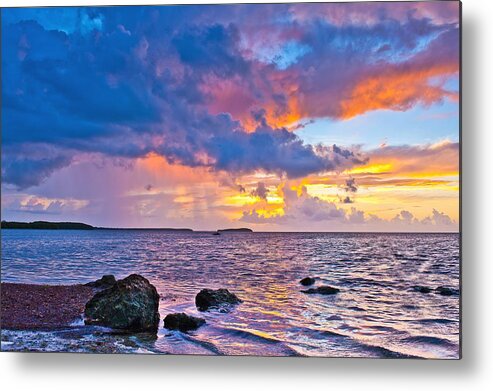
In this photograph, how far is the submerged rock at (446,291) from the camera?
4.22m

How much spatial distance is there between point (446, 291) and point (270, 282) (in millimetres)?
1337

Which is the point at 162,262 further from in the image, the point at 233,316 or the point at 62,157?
the point at 62,157

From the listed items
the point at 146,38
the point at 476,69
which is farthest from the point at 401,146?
the point at 146,38

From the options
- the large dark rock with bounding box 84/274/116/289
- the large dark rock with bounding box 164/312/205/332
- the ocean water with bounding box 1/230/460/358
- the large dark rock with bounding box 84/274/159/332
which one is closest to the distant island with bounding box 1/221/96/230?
the ocean water with bounding box 1/230/460/358

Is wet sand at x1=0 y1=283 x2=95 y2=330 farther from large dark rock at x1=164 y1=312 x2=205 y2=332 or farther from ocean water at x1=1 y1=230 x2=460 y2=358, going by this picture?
large dark rock at x1=164 y1=312 x2=205 y2=332

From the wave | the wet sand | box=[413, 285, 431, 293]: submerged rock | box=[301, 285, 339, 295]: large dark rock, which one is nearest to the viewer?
the wave

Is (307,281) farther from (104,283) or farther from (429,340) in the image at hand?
(104,283)

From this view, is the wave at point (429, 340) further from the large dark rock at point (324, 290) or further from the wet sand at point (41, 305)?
the wet sand at point (41, 305)

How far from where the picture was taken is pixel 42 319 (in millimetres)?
4609

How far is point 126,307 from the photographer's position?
4617mm

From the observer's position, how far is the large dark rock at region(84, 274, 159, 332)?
4602mm

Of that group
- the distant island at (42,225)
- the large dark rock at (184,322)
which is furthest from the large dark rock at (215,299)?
the distant island at (42,225)

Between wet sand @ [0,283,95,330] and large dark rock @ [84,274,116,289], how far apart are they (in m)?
0.04

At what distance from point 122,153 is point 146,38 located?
0.94 m
